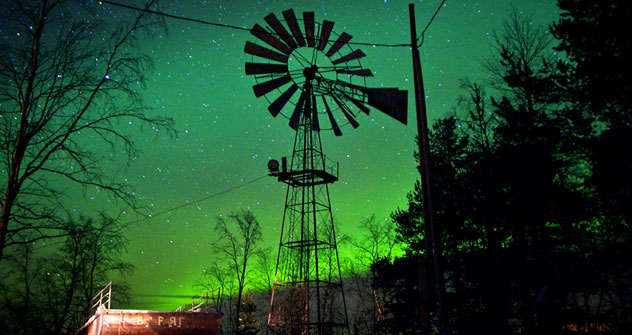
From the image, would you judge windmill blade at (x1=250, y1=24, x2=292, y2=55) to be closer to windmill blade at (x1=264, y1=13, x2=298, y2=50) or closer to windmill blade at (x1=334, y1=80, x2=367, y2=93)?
windmill blade at (x1=264, y1=13, x2=298, y2=50)

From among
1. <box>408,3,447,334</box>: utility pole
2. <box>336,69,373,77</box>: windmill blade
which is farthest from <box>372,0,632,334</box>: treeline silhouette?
<box>336,69,373,77</box>: windmill blade

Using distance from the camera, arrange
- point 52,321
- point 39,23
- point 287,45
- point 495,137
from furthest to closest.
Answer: point 52,321
point 495,137
point 287,45
point 39,23

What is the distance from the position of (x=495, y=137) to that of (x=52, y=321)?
3651 centimetres

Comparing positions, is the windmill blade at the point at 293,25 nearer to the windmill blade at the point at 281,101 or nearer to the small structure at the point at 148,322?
the windmill blade at the point at 281,101

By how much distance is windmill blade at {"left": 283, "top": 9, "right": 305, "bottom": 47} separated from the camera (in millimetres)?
17391

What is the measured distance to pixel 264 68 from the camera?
1845cm

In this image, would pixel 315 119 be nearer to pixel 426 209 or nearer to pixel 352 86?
pixel 352 86

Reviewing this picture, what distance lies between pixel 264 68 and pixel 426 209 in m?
11.8

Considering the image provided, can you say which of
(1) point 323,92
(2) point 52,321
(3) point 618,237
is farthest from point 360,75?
(2) point 52,321

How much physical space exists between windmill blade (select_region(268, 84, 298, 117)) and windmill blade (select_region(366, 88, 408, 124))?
4286 millimetres

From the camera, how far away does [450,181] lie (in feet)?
82.5

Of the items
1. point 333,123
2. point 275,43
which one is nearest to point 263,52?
point 275,43

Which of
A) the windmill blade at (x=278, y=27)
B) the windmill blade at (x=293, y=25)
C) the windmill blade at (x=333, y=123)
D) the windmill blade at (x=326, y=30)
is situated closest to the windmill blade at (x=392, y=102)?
the windmill blade at (x=326, y=30)

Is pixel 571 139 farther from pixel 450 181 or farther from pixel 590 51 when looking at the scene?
pixel 450 181
